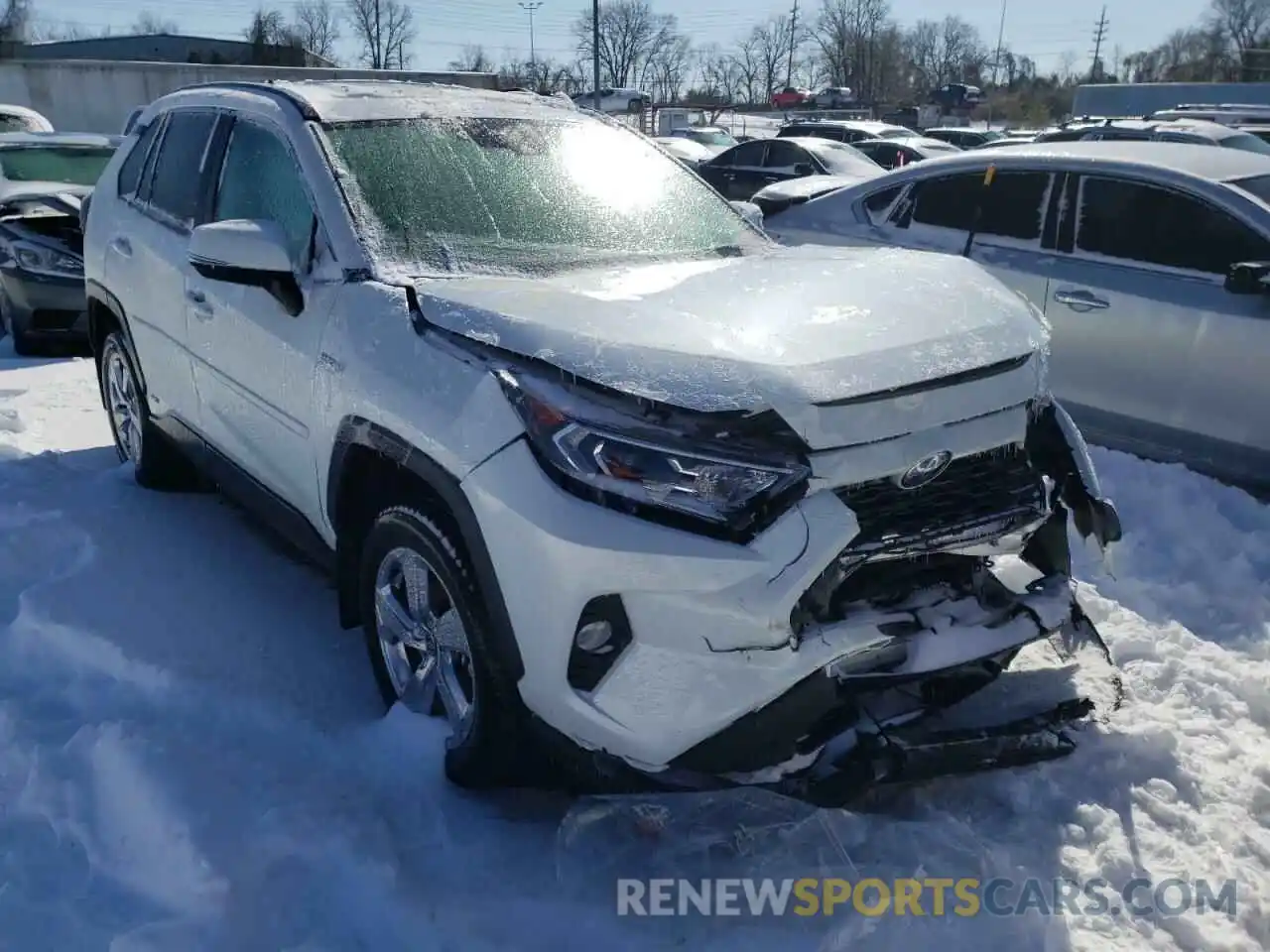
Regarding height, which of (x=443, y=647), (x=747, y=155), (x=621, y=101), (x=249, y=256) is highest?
(x=621, y=101)

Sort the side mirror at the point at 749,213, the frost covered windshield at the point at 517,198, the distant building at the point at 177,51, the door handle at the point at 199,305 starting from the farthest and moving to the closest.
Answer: the distant building at the point at 177,51 < the side mirror at the point at 749,213 < the door handle at the point at 199,305 < the frost covered windshield at the point at 517,198

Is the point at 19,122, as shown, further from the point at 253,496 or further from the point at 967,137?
the point at 967,137

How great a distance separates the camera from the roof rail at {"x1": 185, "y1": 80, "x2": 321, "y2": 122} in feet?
11.5

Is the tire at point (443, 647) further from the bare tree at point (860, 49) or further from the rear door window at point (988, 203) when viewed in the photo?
the bare tree at point (860, 49)

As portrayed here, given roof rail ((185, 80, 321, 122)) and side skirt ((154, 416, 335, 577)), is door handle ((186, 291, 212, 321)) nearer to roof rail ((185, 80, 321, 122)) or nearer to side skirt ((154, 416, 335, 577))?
side skirt ((154, 416, 335, 577))

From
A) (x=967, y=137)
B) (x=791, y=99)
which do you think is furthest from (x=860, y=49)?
(x=967, y=137)

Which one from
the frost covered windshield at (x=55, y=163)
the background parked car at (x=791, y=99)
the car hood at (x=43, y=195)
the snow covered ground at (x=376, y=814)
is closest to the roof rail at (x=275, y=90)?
the snow covered ground at (x=376, y=814)

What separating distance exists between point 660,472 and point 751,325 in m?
0.52

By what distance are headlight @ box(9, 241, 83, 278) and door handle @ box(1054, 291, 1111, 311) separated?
6185 millimetres

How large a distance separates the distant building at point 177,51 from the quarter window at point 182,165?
158 feet

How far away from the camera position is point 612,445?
2.32 metres

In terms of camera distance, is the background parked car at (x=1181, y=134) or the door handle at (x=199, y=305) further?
the background parked car at (x=1181, y=134)

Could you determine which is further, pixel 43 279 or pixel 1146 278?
pixel 43 279

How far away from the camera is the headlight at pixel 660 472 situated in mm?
2268
